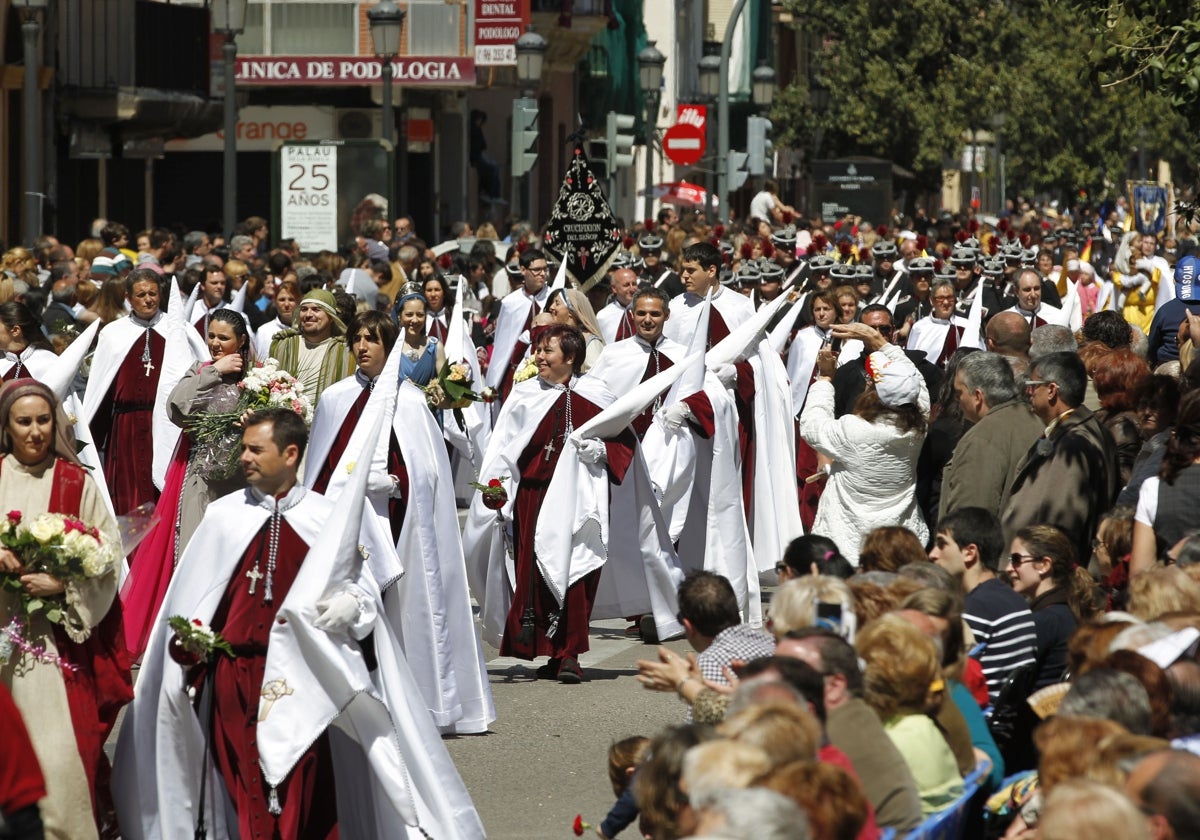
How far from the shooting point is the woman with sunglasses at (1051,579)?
7.87 meters

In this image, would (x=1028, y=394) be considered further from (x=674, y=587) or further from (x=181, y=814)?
(x=181, y=814)

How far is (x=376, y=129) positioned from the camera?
3906cm

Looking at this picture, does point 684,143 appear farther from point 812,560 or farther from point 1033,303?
point 812,560

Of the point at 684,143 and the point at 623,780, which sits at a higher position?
the point at 684,143

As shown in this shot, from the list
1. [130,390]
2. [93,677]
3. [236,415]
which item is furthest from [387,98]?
[93,677]

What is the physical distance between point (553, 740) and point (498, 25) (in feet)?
88.2

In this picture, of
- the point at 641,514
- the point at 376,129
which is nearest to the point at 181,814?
the point at 641,514

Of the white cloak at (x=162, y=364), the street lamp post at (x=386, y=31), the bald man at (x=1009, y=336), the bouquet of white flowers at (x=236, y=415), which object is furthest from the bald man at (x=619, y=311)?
the street lamp post at (x=386, y=31)

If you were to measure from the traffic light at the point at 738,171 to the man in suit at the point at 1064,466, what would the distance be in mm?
26551

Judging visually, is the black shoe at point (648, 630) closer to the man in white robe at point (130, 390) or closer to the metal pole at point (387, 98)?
the man in white robe at point (130, 390)

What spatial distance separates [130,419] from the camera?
13.1 m

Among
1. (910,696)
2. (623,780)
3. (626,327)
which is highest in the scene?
(626,327)

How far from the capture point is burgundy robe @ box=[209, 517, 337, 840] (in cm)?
753

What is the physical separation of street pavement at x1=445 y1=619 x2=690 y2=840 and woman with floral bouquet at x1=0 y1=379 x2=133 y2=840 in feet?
5.09
